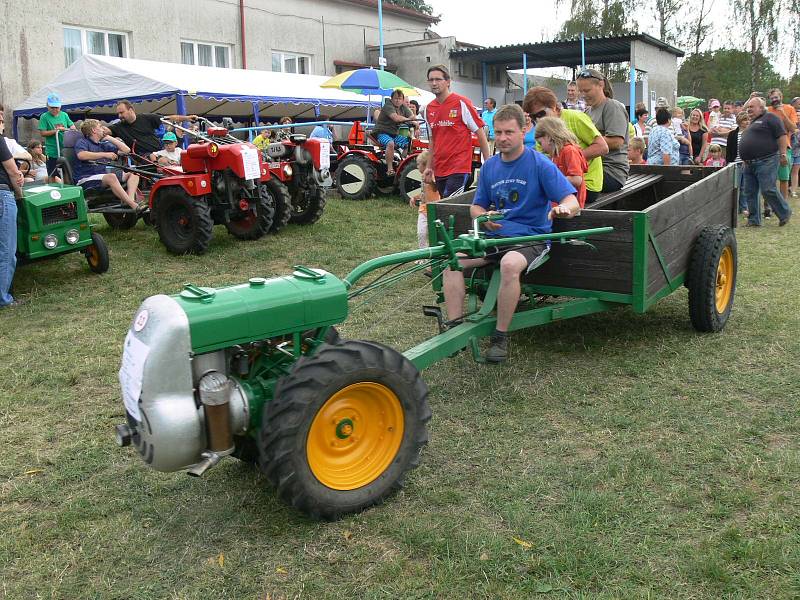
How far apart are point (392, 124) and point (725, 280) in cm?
833

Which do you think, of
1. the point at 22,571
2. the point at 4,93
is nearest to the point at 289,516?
the point at 22,571

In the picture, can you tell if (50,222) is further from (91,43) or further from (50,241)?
(91,43)

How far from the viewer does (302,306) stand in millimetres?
3088

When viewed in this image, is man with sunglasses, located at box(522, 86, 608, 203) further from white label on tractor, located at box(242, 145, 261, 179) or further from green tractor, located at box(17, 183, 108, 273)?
green tractor, located at box(17, 183, 108, 273)

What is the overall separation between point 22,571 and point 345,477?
1237 millimetres

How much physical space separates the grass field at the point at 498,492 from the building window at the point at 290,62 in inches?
726

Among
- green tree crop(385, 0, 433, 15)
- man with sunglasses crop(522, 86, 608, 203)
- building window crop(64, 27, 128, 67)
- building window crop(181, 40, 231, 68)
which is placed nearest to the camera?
man with sunglasses crop(522, 86, 608, 203)

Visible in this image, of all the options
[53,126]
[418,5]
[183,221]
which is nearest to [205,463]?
[183,221]

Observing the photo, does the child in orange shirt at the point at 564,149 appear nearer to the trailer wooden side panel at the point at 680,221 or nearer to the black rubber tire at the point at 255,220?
the trailer wooden side panel at the point at 680,221

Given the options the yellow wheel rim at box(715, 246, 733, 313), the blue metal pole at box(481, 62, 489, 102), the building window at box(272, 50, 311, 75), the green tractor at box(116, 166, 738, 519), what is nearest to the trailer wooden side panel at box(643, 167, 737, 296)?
the yellow wheel rim at box(715, 246, 733, 313)

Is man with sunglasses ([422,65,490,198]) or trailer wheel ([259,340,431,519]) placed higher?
man with sunglasses ([422,65,490,198])

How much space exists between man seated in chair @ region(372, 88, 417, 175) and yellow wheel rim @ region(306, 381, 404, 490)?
1011 centimetres

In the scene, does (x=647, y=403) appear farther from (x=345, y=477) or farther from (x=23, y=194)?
(x=23, y=194)

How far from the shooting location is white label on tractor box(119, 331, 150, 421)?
2.82 metres
